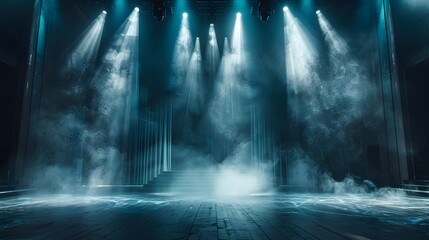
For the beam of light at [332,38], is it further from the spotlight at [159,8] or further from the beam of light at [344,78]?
the spotlight at [159,8]

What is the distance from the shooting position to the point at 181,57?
34.8ft

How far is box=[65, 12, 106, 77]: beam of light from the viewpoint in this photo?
9.60 meters

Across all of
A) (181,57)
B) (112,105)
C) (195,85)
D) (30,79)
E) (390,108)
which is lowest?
(390,108)

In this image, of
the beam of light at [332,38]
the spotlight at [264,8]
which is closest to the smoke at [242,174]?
the beam of light at [332,38]

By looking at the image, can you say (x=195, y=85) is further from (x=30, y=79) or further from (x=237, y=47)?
(x=30, y=79)

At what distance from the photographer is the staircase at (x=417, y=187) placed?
6.19m

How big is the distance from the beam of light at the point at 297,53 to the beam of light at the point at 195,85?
3243 millimetres

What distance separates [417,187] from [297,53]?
567 centimetres

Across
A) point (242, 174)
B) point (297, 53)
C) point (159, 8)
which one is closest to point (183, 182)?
point (242, 174)

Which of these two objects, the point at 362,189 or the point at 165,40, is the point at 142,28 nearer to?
the point at 165,40

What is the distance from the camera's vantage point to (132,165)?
32.3 feet

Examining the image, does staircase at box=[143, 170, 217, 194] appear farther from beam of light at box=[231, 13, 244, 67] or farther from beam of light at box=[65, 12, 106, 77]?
beam of light at box=[65, 12, 106, 77]

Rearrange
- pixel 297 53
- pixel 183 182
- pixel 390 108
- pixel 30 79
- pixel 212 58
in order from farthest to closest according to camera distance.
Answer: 1. pixel 212 58
2. pixel 297 53
3. pixel 183 182
4. pixel 390 108
5. pixel 30 79

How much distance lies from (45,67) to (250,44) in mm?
6798
